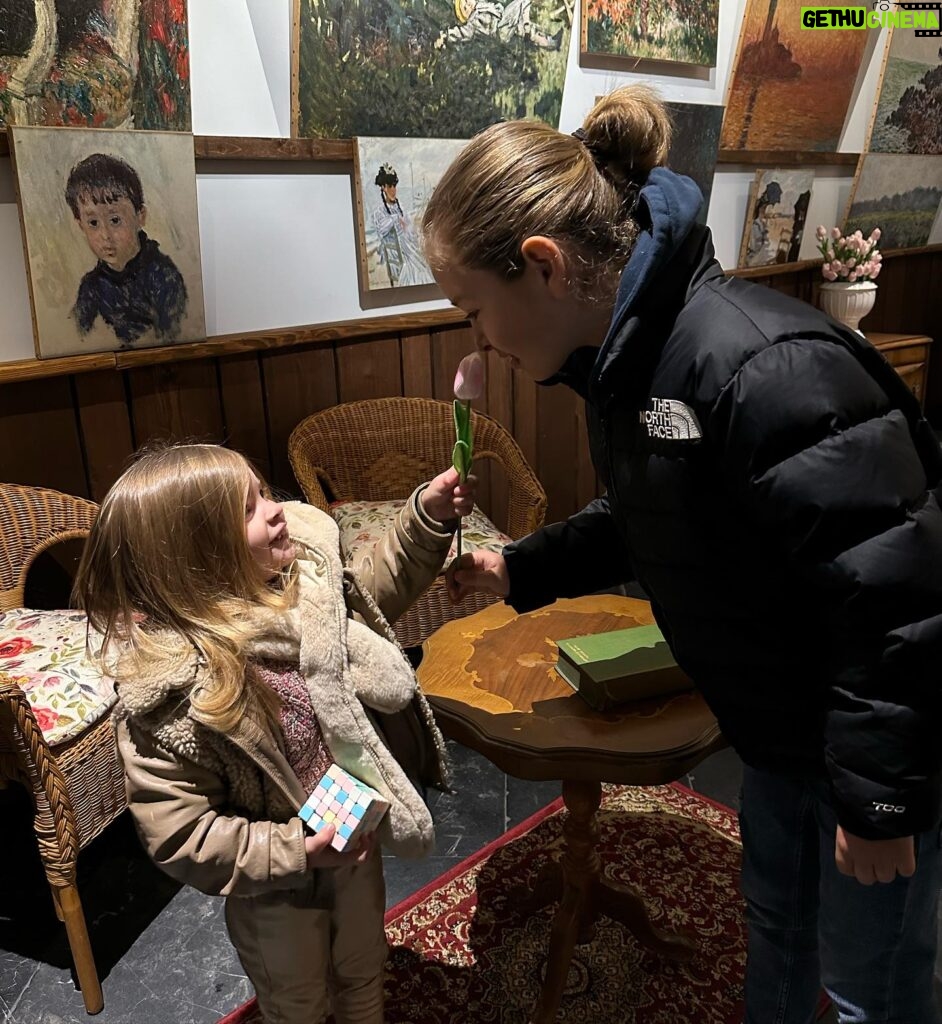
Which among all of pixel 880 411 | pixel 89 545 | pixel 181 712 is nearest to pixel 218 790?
pixel 181 712

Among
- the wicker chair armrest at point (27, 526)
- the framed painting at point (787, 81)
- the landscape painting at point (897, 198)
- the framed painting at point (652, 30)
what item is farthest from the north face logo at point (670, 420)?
the landscape painting at point (897, 198)

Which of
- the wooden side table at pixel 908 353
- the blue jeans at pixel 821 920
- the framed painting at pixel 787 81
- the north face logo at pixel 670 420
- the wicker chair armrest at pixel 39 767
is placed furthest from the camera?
the wooden side table at pixel 908 353

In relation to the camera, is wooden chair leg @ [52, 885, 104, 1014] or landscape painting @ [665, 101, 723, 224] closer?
wooden chair leg @ [52, 885, 104, 1014]

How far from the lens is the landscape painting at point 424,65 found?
262cm

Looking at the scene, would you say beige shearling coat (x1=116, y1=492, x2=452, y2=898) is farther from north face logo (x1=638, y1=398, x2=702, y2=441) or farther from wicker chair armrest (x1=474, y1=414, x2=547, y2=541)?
wicker chair armrest (x1=474, y1=414, x2=547, y2=541)

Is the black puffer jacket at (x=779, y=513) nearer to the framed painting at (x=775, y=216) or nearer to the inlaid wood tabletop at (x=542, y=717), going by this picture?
the inlaid wood tabletop at (x=542, y=717)

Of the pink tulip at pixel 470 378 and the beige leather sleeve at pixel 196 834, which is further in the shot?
the pink tulip at pixel 470 378

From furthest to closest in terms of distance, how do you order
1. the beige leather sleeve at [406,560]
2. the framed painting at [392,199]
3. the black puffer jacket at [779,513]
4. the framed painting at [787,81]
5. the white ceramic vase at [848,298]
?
the white ceramic vase at [848,298]
the framed painting at [787,81]
the framed painting at [392,199]
the beige leather sleeve at [406,560]
the black puffer jacket at [779,513]

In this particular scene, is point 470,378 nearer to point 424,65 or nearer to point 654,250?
point 654,250

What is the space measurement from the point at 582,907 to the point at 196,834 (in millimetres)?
913

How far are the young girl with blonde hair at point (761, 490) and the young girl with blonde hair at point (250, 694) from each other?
1.35ft

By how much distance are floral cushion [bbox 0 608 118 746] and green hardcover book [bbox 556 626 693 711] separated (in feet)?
3.24

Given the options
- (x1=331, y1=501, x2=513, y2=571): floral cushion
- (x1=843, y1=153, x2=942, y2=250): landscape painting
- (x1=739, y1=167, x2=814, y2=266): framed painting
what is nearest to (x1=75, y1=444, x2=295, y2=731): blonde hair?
→ (x1=331, y1=501, x2=513, y2=571): floral cushion

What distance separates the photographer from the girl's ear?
1039 millimetres
